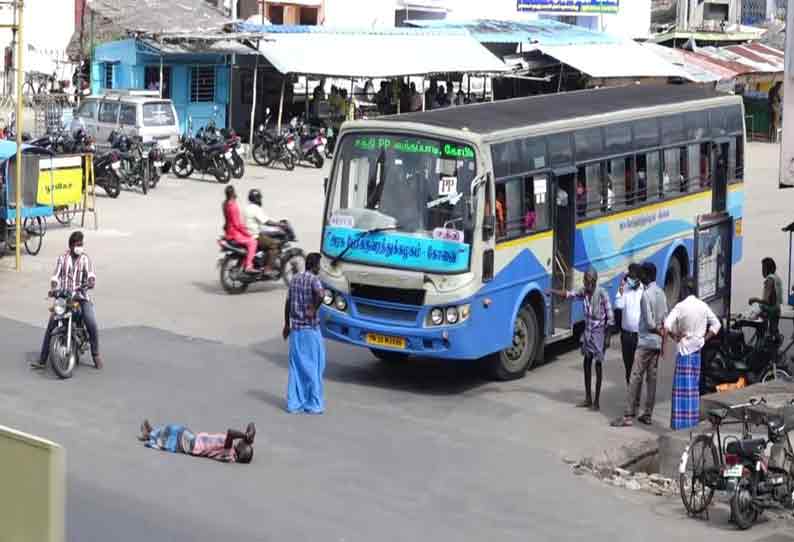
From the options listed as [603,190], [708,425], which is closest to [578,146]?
[603,190]

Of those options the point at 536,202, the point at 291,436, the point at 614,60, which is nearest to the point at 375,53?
the point at 614,60

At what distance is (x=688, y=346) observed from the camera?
13.1 meters

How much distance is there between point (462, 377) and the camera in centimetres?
1547

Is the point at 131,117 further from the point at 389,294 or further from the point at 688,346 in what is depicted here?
the point at 688,346

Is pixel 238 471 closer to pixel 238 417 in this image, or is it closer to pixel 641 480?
pixel 238 417

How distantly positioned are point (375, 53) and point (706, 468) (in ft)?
88.6

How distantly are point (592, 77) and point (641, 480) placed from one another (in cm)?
3063

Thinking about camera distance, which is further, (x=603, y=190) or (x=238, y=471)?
(x=603, y=190)

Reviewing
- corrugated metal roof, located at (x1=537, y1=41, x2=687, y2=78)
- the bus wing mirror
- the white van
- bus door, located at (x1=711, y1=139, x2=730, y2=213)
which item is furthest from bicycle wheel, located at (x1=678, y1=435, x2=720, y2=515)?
corrugated metal roof, located at (x1=537, y1=41, x2=687, y2=78)

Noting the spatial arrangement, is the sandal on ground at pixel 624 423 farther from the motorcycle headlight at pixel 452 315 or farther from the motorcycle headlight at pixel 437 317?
the motorcycle headlight at pixel 437 317

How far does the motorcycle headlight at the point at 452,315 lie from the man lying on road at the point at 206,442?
276cm

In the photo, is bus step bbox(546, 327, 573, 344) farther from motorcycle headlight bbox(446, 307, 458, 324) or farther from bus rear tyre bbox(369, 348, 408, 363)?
motorcycle headlight bbox(446, 307, 458, 324)

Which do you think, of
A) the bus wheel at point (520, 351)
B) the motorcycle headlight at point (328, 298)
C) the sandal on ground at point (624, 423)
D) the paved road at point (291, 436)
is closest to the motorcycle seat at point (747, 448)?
the paved road at point (291, 436)

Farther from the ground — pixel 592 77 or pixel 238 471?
pixel 592 77
